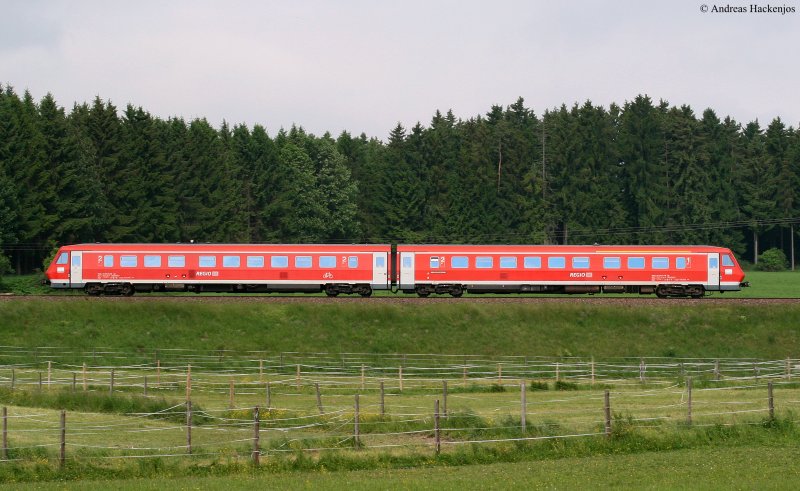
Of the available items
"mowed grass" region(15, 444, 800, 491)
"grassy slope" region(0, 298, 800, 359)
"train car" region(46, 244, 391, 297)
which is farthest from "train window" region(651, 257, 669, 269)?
"mowed grass" region(15, 444, 800, 491)

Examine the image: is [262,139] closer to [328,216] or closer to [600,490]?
[328,216]

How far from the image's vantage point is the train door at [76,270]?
62406 mm

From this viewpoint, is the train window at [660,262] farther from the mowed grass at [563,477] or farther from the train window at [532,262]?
the mowed grass at [563,477]

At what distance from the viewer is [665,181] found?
127m

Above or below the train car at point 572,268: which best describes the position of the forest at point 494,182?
above

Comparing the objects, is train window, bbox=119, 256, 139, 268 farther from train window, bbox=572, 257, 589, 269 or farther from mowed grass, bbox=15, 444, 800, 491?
mowed grass, bbox=15, 444, 800, 491

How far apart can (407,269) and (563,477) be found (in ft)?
127

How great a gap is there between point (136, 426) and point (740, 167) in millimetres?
115718

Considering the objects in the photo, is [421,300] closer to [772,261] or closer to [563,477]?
[563,477]

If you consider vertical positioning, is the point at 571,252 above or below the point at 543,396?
above

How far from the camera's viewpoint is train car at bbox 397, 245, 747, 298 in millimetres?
61438

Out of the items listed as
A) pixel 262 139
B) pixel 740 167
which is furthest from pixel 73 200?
pixel 740 167

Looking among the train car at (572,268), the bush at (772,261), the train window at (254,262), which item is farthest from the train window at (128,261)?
the bush at (772,261)

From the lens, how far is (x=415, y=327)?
53906 millimetres
